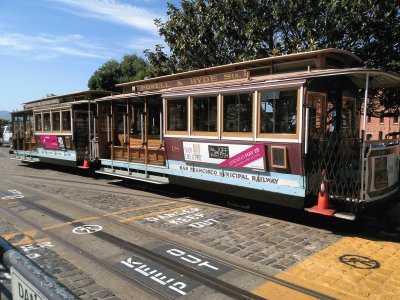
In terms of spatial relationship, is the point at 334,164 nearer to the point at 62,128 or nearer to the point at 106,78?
the point at 62,128

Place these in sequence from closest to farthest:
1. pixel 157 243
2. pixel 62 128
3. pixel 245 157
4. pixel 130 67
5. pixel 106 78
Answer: pixel 157 243 → pixel 245 157 → pixel 62 128 → pixel 106 78 → pixel 130 67

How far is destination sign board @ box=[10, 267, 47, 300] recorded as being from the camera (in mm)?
1562

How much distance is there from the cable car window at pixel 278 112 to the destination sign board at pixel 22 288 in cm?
577

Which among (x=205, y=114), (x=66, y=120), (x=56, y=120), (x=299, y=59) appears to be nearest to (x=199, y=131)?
(x=205, y=114)

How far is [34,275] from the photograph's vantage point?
1567 millimetres

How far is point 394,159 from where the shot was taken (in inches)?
291

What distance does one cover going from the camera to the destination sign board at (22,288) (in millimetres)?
1562

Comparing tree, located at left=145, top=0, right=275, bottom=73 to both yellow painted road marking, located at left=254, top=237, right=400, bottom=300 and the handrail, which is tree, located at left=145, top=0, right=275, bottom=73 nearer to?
yellow painted road marking, located at left=254, top=237, right=400, bottom=300

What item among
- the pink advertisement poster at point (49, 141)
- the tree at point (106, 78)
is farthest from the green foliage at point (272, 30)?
the tree at point (106, 78)

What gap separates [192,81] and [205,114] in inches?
52.9

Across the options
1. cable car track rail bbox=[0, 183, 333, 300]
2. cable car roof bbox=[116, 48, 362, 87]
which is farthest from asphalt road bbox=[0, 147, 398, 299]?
cable car roof bbox=[116, 48, 362, 87]

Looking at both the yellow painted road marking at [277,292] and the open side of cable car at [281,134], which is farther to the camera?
the open side of cable car at [281,134]

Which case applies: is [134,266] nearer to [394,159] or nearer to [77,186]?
[394,159]

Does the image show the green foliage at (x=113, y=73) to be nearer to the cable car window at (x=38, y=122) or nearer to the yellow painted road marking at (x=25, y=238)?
the cable car window at (x=38, y=122)
